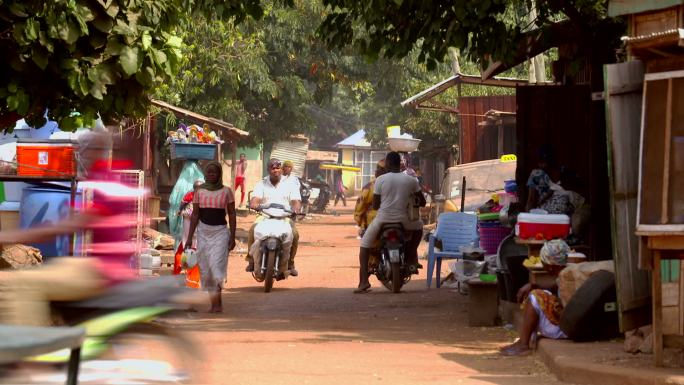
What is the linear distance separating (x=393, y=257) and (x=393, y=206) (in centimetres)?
69

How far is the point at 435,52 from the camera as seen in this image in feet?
37.9

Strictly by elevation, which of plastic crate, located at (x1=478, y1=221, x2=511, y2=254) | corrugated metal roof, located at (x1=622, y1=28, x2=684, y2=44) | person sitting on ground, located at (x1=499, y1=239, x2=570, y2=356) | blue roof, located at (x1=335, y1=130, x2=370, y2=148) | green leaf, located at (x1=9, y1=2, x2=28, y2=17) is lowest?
person sitting on ground, located at (x1=499, y1=239, x2=570, y2=356)

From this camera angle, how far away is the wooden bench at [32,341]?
3.27 metres

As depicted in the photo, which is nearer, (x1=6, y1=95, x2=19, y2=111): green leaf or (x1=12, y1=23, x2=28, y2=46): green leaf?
(x1=12, y1=23, x2=28, y2=46): green leaf

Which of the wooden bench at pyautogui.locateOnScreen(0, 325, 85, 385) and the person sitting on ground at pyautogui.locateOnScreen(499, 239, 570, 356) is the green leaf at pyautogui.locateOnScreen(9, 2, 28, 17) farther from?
the wooden bench at pyautogui.locateOnScreen(0, 325, 85, 385)

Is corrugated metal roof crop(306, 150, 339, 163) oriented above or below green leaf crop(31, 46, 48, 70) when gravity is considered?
above

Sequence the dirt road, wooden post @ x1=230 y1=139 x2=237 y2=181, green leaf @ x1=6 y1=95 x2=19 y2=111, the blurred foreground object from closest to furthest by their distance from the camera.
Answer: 1. the dirt road
2. green leaf @ x1=6 y1=95 x2=19 y2=111
3. the blurred foreground object
4. wooden post @ x1=230 y1=139 x2=237 y2=181

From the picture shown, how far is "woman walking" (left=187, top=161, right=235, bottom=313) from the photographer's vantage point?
13.6 meters

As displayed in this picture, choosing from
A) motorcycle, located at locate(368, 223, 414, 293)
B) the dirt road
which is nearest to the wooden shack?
the dirt road

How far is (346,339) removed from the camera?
11.3 metres

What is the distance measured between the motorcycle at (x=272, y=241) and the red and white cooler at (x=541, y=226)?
480 cm

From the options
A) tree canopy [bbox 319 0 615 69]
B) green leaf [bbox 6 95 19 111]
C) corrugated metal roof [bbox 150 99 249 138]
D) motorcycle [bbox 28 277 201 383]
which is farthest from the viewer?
corrugated metal roof [bbox 150 99 249 138]

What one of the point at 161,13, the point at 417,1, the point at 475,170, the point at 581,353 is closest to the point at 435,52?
the point at 417,1

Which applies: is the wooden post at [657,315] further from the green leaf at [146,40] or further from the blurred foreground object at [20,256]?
the blurred foreground object at [20,256]
